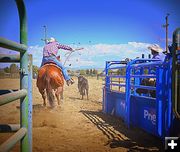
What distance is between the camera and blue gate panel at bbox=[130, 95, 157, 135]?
434 cm

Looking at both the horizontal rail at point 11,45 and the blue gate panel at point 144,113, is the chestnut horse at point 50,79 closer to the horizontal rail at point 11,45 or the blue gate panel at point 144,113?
the blue gate panel at point 144,113

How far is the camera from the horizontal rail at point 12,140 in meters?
1.36

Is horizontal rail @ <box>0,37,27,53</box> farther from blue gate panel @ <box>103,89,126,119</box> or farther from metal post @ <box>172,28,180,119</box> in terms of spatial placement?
blue gate panel @ <box>103,89,126,119</box>

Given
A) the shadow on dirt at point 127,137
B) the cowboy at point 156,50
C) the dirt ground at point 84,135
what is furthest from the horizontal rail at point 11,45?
the cowboy at point 156,50

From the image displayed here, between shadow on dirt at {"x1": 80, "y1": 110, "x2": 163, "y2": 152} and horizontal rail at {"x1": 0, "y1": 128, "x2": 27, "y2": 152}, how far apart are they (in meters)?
2.75

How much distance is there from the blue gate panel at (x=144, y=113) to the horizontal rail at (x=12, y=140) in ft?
9.54

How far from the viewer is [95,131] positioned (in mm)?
5387

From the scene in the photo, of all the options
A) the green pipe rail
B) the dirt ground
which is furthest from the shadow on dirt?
the green pipe rail

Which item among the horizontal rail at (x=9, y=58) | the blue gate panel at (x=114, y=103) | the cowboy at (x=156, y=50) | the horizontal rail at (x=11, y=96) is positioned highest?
the cowboy at (x=156, y=50)

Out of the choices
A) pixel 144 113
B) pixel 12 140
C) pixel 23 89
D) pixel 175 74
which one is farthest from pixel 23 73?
pixel 144 113

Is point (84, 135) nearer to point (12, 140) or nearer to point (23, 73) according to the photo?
point (23, 73)

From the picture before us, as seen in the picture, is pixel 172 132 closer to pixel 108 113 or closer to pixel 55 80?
pixel 108 113

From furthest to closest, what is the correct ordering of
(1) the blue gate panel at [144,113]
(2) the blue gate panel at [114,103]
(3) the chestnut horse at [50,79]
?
(3) the chestnut horse at [50,79], (2) the blue gate panel at [114,103], (1) the blue gate panel at [144,113]

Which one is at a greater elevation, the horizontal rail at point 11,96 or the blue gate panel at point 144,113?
the horizontal rail at point 11,96
